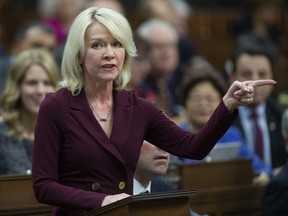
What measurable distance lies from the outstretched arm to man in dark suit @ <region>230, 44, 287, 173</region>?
3191 mm

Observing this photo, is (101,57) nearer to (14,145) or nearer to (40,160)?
(40,160)

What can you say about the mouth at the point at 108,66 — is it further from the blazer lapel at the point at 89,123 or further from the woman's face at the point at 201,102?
the woman's face at the point at 201,102

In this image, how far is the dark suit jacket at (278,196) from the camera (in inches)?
223

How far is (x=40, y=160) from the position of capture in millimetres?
4227

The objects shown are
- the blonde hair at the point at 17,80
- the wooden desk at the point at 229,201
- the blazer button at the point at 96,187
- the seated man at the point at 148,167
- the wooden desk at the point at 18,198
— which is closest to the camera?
the blazer button at the point at 96,187

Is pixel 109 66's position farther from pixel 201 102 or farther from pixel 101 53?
pixel 201 102

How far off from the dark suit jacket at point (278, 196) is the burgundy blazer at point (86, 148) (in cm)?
139

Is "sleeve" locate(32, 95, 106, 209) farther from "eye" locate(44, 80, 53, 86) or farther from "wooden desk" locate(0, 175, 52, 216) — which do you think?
"eye" locate(44, 80, 53, 86)

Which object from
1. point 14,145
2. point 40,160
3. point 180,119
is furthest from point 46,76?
point 40,160

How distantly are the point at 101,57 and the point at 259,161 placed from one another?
293 cm

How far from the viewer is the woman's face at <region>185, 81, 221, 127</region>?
22.5 feet

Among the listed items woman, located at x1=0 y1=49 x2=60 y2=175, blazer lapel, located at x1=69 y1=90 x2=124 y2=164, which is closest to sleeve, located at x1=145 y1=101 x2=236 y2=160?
blazer lapel, located at x1=69 y1=90 x2=124 y2=164

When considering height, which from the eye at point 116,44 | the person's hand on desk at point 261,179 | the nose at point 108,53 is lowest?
the person's hand on desk at point 261,179

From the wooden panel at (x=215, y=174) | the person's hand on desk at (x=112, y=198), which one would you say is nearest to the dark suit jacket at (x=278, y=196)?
the wooden panel at (x=215, y=174)
